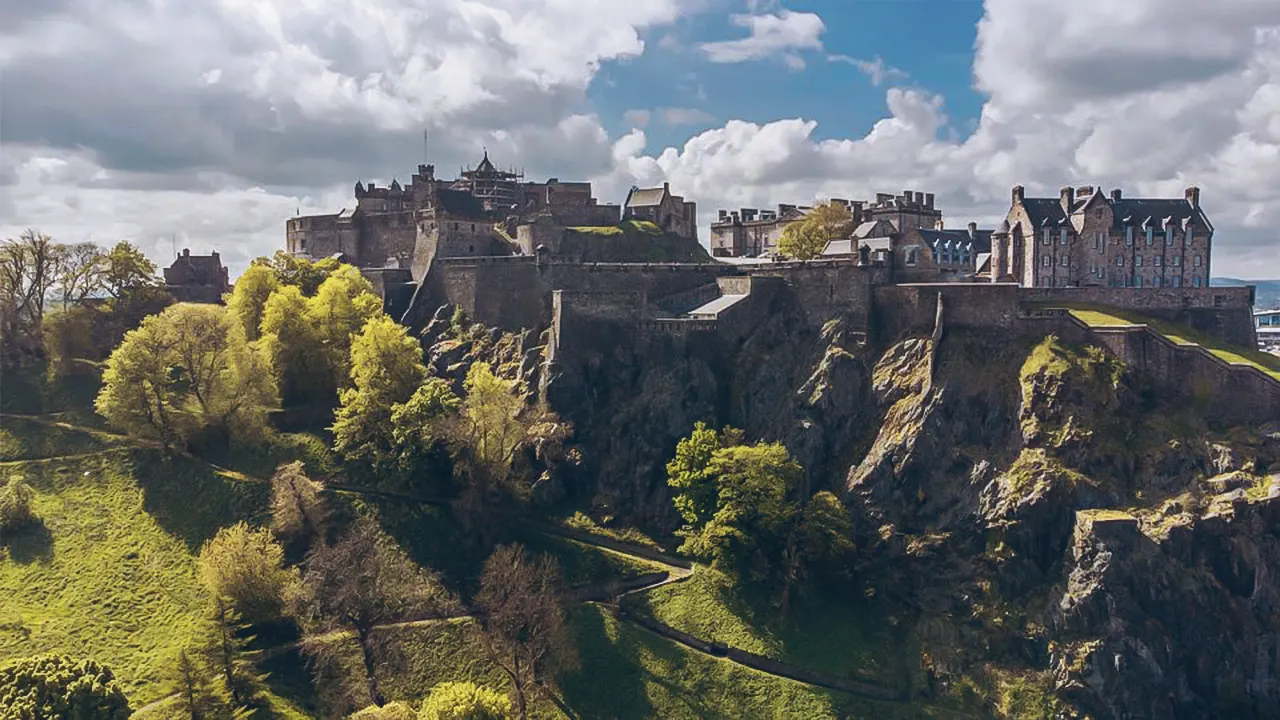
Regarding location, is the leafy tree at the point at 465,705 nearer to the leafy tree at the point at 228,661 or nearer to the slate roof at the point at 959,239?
the leafy tree at the point at 228,661

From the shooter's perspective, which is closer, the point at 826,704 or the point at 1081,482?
the point at 826,704

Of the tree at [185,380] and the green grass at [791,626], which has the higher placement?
the tree at [185,380]

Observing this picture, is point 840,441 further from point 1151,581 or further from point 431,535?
point 431,535

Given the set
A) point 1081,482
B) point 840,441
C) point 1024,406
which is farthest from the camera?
point 840,441

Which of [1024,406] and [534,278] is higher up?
[534,278]

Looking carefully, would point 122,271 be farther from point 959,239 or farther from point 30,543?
point 959,239

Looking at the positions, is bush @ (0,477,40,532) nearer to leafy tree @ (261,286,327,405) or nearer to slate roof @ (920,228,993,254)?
leafy tree @ (261,286,327,405)

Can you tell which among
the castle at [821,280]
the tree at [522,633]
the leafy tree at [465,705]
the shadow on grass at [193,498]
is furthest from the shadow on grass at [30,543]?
the castle at [821,280]

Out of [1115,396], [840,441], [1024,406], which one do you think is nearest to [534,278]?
[840,441]
